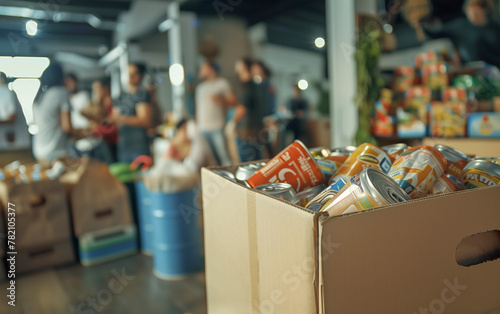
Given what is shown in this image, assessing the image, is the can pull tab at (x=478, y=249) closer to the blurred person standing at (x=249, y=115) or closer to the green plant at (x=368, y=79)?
the green plant at (x=368, y=79)

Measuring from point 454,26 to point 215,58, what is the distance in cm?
251

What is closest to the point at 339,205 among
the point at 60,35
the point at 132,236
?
the point at 132,236

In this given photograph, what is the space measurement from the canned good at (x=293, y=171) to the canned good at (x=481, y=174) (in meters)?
0.28

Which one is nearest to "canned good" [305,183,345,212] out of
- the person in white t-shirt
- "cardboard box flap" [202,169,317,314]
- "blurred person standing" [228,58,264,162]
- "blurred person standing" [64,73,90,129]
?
"cardboard box flap" [202,169,317,314]

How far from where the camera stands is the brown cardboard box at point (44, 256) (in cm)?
247

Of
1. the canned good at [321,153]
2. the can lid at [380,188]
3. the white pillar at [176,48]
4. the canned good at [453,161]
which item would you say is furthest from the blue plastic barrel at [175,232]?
the white pillar at [176,48]

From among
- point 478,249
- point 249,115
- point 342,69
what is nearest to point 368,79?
point 342,69

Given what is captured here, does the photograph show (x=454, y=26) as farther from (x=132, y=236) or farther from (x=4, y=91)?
(x=4, y=91)

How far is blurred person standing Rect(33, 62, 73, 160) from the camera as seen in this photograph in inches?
120

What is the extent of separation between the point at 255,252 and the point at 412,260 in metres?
0.23

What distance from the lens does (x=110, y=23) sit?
3.80 meters

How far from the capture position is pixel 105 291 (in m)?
2.16

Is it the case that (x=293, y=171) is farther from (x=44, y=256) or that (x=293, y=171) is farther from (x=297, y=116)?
(x=297, y=116)

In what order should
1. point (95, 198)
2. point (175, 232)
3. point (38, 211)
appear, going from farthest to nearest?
point (95, 198)
point (38, 211)
point (175, 232)
